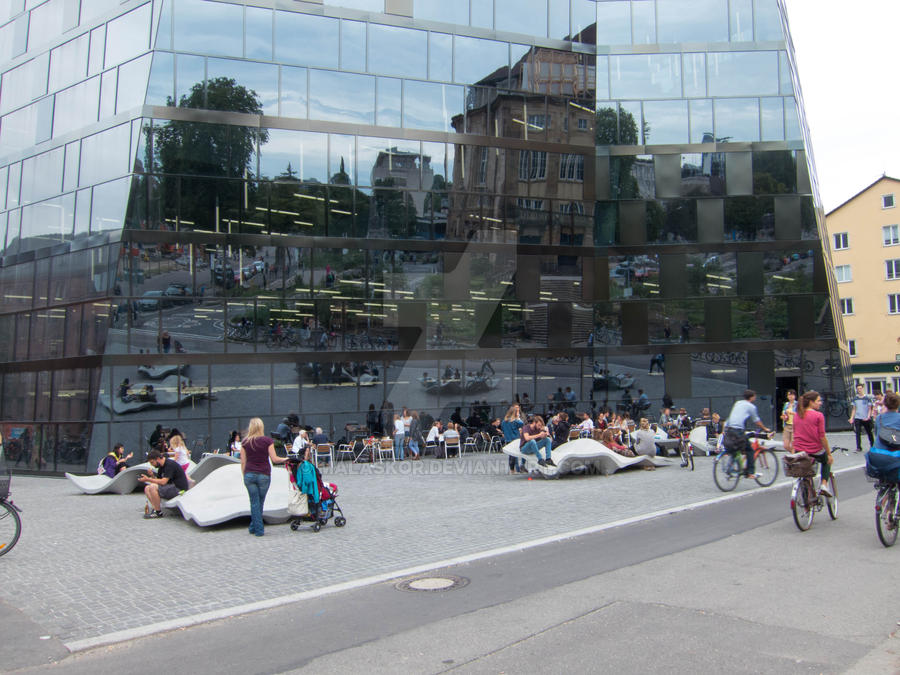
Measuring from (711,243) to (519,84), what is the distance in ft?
31.8

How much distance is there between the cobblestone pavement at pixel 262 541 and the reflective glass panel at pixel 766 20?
20114 mm

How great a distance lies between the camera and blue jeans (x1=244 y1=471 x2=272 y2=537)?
37.7 ft

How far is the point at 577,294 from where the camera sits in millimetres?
30453

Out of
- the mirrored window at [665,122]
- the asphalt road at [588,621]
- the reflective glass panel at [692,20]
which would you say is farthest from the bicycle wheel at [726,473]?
the reflective glass panel at [692,20]

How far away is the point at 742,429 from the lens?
564 inches

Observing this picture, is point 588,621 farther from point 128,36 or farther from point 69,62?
point 69,62

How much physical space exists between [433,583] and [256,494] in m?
4.08

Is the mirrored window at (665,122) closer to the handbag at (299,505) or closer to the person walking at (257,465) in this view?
the handbag at (299,505)

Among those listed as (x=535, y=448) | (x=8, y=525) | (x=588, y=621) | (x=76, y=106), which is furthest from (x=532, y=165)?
(x=588, y=621)

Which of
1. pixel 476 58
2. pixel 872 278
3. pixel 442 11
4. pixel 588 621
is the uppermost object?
pixel 442 11

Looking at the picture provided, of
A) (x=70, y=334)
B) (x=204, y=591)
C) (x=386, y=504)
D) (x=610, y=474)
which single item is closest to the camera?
(x=204, y=591)

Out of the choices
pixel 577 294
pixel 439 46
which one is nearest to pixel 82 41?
pixel 439 46

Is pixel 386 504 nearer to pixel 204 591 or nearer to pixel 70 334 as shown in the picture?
pixel 204 591

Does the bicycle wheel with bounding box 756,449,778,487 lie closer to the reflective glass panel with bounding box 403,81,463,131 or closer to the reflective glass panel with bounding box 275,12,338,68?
the reflective glass panel with bounding box 403,81,463,131
